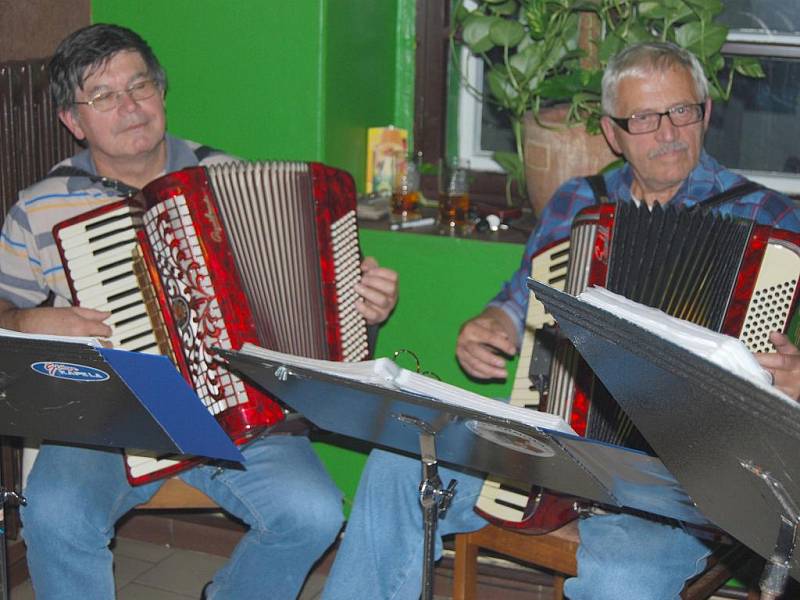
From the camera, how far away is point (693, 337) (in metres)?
1.19

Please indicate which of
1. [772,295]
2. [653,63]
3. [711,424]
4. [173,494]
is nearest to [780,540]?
[711,424]

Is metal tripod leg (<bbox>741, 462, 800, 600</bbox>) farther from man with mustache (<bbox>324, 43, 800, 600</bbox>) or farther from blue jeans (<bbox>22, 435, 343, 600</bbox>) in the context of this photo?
blue jeans (<bbox>22, 435, 343, 600</bbox>)

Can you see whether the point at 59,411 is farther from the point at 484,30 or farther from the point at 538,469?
the point at 484,30

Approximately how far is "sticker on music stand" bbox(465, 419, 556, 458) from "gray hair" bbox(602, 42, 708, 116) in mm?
949

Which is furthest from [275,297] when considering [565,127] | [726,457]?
[726,457]

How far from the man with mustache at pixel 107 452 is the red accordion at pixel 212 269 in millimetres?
86

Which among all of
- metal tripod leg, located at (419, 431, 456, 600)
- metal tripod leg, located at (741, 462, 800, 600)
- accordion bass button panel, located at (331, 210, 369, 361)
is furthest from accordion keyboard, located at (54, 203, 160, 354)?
metal tripod leg, located at (741, 462, 800, 600)

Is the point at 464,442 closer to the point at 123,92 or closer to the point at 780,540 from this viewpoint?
the point at 780,540

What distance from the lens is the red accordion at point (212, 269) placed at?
1.99m

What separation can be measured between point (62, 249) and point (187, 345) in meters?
0.29

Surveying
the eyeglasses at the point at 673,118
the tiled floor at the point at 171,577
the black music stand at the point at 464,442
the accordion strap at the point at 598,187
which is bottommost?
the tiled floor at the point at 171,577

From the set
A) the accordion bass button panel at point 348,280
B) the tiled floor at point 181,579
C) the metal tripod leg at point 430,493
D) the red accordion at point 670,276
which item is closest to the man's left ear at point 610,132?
the red accordion at point 670,276

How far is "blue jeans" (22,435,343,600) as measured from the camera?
2020 millimetres

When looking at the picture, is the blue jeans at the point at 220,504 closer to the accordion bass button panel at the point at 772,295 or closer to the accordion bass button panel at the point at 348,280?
the accordion bass button panel at the point at 348,280
